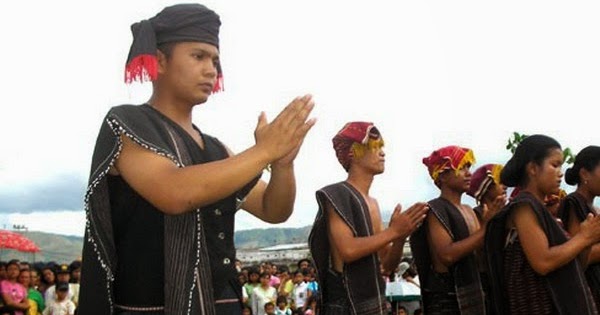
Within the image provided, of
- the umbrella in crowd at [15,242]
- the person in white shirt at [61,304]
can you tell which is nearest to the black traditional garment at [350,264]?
the person in white shirt at [61,304]

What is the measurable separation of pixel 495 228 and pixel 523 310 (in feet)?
1.72

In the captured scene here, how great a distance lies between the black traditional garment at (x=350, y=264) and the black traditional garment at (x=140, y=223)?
7.88 ft

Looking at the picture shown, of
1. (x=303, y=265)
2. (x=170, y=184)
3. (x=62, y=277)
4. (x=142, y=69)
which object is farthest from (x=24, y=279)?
(x=170, y=184)

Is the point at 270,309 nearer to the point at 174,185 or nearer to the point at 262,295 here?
the point at 262,295

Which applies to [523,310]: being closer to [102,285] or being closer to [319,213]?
[319,213]

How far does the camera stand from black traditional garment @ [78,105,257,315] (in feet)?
7.68

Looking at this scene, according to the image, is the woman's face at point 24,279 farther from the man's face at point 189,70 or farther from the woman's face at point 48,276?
the man's face at point 189,70

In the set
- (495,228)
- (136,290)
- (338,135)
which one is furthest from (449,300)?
(136,290)

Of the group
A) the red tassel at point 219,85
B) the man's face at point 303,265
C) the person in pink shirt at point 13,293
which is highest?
the man's face at point 303,265

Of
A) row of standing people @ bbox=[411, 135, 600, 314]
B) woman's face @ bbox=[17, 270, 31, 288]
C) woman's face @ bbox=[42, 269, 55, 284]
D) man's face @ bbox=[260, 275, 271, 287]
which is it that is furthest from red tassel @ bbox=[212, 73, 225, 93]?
man's face @ bbox=[260, 275, 271, 287]

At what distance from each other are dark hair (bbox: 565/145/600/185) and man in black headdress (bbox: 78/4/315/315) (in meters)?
3.45

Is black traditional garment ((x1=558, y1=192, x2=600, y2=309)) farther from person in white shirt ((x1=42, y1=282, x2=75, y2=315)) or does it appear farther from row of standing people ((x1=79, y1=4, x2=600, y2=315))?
person in white shirt ((x1=42, y1=282, x2=75, y2=315))

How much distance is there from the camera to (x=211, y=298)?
7.88 ft

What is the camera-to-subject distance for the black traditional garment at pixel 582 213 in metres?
5.28
